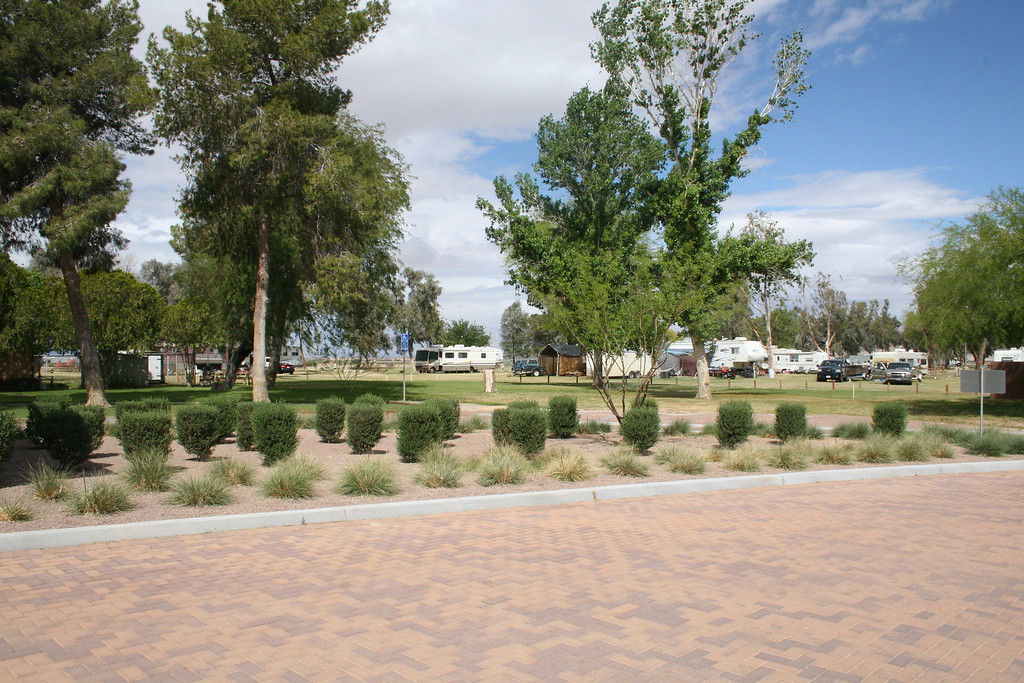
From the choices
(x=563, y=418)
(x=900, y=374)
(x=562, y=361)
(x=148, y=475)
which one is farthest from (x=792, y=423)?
(x=562, y=361)

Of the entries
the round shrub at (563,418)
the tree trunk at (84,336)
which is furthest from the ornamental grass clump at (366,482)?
the tree trunk at (84,336)

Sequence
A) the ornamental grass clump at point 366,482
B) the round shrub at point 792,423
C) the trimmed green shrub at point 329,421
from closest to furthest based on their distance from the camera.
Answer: the ornamental grass clump at point 366,482
the trimmed green shrub at point 329,421
the round shrub at point 792,423

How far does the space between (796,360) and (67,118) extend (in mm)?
72807

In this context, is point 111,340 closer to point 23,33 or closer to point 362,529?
point 23,33

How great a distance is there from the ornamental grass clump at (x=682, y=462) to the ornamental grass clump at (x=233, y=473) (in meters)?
6.08

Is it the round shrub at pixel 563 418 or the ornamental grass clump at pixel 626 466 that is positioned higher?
the round shrub at pixel 563 418

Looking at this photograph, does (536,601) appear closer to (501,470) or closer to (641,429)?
(501,470)

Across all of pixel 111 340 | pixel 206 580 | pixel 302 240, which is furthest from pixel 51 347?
pixel 206 580

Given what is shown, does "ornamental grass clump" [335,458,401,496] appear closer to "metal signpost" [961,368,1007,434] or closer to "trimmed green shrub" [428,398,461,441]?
"trimmed green shrub" [428,398,461,441]

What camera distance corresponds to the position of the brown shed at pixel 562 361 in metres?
66.2

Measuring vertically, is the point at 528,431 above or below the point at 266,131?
below

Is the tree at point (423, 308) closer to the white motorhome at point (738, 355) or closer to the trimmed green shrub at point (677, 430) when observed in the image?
the white motorhome at point (738, 355)

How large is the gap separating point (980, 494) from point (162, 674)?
10.3 meters

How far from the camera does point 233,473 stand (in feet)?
32.8
